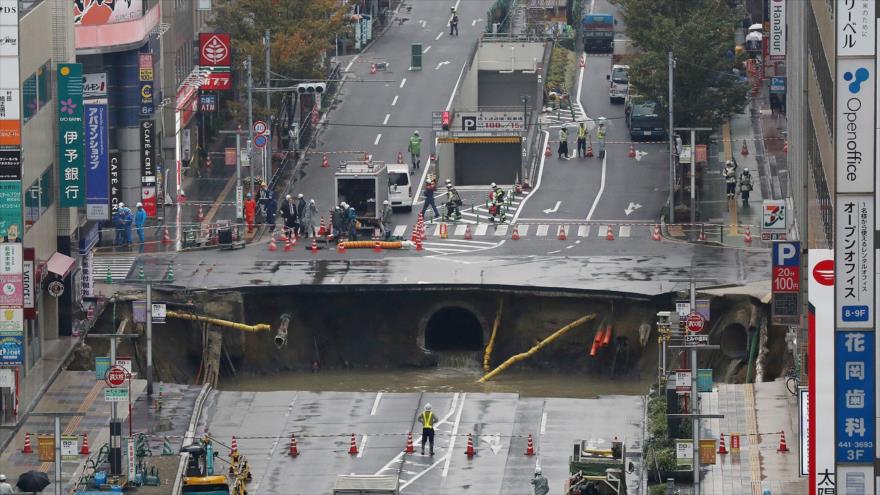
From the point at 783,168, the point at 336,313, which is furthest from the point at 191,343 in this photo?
the point at 783,168

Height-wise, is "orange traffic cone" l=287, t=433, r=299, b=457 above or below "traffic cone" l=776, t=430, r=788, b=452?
below

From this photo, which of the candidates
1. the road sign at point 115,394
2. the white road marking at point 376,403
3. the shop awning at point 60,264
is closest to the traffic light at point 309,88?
the shop awning at point 60,264

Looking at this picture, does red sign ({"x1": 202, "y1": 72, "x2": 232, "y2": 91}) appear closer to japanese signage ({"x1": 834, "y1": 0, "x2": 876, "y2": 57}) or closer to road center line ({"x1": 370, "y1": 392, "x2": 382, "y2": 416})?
road center line ({"x1": 370, "y1": 392, "x2": 382, "y2": 416})

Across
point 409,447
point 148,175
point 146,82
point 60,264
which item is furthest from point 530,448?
point 146,82

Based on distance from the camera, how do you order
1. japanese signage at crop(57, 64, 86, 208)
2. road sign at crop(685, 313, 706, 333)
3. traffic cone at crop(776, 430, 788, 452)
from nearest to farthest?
road sign at crop(685, 313, 706, 333) → traffic cone at crop(776, 430, 788, 452) → japanese signage at crop(57, 64, 86, 208)

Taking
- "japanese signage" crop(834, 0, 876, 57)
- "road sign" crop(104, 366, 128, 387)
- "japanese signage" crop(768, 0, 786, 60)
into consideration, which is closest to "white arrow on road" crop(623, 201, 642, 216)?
"japanese signage" crop(768, 0, 786, 60)

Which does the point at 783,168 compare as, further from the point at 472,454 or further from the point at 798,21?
the point at 472,454

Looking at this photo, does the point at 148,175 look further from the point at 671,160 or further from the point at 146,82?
the point at 671,160
